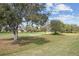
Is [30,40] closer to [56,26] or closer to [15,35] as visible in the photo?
[15,35]

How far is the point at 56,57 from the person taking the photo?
2.31 meters

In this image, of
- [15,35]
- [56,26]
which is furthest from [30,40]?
[56,26]

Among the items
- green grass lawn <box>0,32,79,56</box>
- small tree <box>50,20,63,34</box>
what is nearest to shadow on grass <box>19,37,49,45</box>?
green grass lawn <box>0,32,79,56</box>

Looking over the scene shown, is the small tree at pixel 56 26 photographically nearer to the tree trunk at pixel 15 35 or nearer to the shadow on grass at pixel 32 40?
the shadow on grass at pixel 32 40

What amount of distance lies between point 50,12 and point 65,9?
0.12 m

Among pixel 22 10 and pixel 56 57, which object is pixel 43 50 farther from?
pixel 22 10

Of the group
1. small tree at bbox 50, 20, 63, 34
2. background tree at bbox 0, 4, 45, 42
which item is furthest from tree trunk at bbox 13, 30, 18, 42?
small tree at bbox 50, 20, 63, 34

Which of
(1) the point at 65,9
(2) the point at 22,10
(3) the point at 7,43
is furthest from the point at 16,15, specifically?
(1) the point at 65,9

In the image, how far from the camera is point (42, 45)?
2.34m

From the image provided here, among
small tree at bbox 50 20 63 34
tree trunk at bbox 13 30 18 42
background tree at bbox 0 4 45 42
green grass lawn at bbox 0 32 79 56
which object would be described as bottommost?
green grass lawn at bbox 0 32 79 56

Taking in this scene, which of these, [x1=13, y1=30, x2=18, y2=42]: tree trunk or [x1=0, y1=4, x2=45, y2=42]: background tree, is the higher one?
[x1=0, y1=4, x2=45, y2=42]: background tree

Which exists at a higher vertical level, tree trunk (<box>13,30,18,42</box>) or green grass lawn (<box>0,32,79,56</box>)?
tree trunk (<box>13,30,18,42</box>)

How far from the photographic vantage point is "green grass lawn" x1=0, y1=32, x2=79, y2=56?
2.31 m

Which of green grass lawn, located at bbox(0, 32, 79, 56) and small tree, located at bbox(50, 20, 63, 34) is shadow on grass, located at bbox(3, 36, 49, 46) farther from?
small tree, located at bbox(50, 20, 63, 34)
